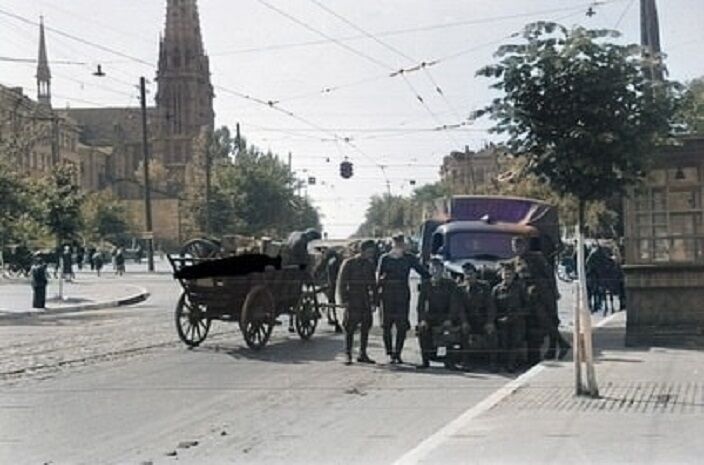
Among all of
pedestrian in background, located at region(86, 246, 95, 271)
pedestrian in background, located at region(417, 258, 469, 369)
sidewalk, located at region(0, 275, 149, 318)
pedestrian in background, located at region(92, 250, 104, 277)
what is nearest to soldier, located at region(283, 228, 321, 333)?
pedestrian in background, located at region(417, 258, 469, 369)

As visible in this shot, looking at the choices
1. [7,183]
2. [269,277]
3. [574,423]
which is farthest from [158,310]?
[574,423]

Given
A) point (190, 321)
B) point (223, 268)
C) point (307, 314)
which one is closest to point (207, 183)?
point (307, 314)

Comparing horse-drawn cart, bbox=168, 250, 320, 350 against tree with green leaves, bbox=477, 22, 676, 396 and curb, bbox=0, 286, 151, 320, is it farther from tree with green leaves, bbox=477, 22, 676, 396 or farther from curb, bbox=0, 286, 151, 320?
curb, bbox=0, 286, 151, 320

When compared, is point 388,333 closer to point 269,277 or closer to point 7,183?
point 269,277

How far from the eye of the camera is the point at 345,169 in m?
60.5

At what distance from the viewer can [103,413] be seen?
13.0 meters

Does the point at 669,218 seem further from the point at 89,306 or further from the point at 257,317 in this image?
the point at 89,306

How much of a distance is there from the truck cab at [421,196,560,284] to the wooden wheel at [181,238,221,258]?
14.3 ft

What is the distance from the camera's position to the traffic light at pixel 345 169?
60.4 m

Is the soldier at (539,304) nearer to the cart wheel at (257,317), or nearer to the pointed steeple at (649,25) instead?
the cart wheel at (257,317)

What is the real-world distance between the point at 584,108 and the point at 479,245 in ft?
19.8

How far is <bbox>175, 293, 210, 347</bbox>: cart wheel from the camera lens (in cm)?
2106

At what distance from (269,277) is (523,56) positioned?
5.81 meters

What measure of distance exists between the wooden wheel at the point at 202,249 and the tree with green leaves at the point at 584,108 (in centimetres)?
561
